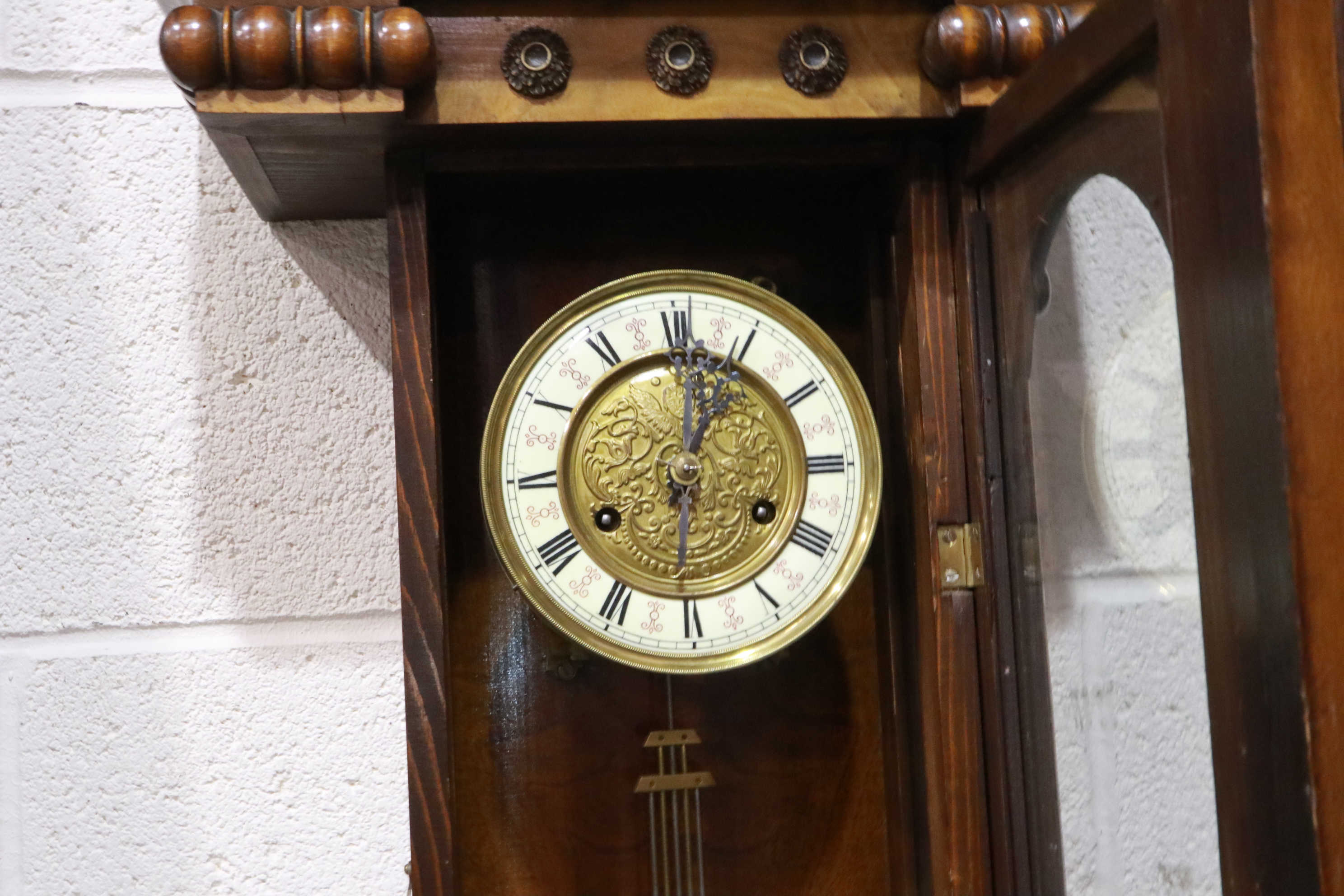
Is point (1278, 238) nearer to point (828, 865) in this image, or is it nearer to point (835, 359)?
point (835, 359)

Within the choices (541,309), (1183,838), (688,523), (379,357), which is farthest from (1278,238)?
(379,357)

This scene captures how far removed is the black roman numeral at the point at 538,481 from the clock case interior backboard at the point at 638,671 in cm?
9

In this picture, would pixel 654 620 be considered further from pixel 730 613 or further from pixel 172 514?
pixel 172 514

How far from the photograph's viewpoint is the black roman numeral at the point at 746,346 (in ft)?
2.52

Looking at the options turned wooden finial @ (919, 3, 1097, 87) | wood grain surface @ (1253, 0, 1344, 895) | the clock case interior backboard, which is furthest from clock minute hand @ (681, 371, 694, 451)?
wood grain surface @ (1253, 0, 1344, 895)

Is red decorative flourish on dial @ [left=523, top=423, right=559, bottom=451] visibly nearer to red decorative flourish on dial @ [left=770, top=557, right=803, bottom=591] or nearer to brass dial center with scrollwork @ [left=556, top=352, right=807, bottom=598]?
brass dial center with scrollwork @ [left=556, top=352, right=807, bottom=598]

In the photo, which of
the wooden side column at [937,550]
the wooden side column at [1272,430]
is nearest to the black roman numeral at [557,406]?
the wooden side column at [937,550]

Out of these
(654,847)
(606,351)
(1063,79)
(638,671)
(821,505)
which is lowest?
(654,847)

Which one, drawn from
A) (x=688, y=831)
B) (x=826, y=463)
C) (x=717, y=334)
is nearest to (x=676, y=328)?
(x=717, y=334)

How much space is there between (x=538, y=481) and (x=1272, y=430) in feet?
1.40

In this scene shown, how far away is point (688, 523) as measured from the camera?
2.48 feet

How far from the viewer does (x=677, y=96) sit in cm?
70

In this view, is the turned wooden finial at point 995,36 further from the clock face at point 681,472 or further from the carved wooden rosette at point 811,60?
the clock face at point 681,472

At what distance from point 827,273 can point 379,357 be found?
35cm
